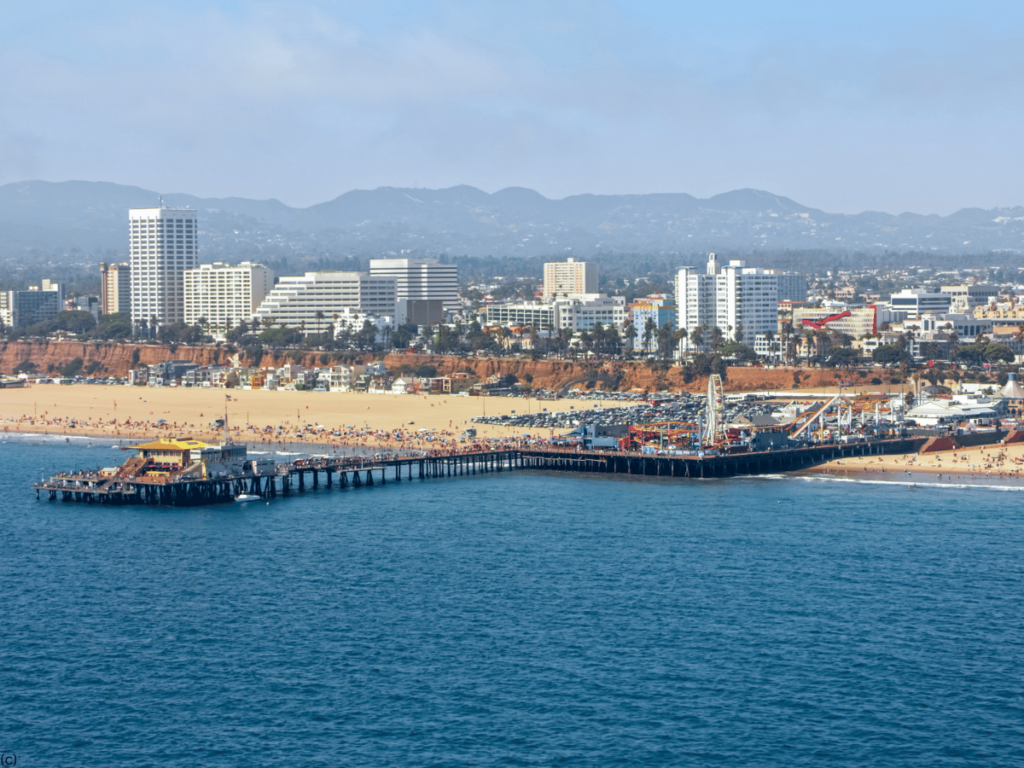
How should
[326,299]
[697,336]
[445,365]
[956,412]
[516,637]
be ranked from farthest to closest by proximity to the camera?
[326,299] < [697,336] < [445,365] < [956,412] < [516,637]

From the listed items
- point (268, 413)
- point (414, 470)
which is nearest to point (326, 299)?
point (268, 413)

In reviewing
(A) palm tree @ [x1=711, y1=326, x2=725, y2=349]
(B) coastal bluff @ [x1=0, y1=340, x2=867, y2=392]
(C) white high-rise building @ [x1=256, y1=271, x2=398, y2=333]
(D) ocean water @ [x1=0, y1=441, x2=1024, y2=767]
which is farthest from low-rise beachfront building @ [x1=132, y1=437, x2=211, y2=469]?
(C) white high-rise building @ [x1=256, y1=271, x2=398, y2=333]

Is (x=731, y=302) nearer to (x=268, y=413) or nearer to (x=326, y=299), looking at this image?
(x=326, y=299)

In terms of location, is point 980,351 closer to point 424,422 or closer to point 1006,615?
point 424,422

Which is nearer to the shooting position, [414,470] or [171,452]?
[171,452]

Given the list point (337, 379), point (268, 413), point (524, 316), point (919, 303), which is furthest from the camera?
point (919, 303)

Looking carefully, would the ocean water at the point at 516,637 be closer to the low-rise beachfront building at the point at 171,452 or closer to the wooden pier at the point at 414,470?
the wooden pier at the point at 414,470

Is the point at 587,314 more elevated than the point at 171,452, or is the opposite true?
the point at 587,314
